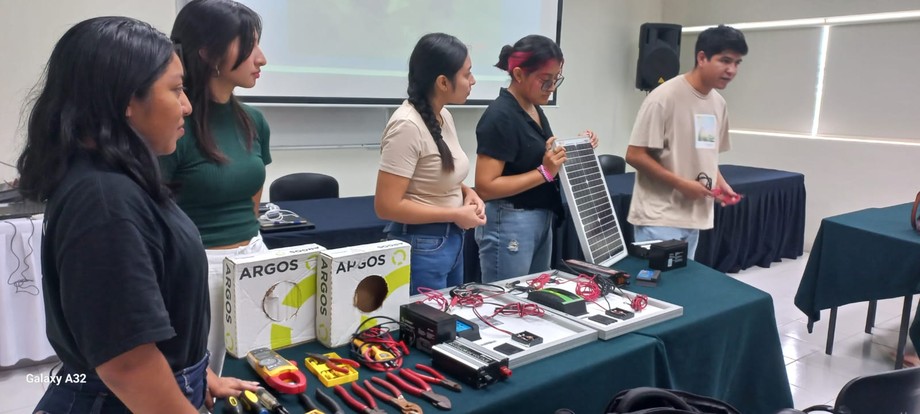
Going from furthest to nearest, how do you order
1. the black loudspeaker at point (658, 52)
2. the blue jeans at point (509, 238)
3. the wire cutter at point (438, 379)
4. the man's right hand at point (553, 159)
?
the black loudspeaker at point (658, 52), the blue jeans at point (509, 238), the man's right hand at point (553, 159), the wire cutter at point (438, 379)

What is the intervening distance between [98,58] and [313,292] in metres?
0.63

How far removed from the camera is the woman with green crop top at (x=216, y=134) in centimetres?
131

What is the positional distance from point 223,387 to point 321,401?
0.17 metres

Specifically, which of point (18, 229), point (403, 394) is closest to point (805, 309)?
point (403, 394)

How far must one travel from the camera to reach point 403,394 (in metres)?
1.08

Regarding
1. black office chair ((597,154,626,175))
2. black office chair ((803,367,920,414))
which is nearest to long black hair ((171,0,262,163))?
black office chair ((803,367,920,414))

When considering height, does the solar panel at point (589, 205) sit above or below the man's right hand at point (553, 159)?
below

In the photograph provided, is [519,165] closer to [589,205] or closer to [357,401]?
[589,205]

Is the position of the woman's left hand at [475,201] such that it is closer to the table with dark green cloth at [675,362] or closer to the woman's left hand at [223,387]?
the table with dark green cloth at [675,362]

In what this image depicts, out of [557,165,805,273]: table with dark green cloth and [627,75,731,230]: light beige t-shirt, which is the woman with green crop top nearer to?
[627,75,731,230]: light beige t-shirt

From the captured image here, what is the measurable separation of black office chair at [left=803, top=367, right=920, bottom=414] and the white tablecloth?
2.68m

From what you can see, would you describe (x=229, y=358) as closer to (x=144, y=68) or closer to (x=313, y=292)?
(x=313, y=292)

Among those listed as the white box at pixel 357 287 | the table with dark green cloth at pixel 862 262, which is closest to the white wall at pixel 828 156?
the table with dark green cloth at pixel 862 262

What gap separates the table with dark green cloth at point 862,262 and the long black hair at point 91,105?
9.21ft
